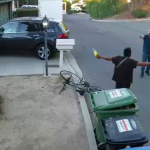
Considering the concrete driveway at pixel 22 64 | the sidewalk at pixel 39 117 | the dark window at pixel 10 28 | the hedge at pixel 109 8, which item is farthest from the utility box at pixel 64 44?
the hedge at pixel 109 8

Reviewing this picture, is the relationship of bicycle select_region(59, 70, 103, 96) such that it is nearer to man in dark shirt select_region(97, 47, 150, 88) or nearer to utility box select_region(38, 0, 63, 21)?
man in dark shirt select_region(97, 47, 150, 88)

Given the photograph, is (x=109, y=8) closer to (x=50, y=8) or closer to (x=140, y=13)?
(x=140, y=13)

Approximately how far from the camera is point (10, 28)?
12180 millimetres

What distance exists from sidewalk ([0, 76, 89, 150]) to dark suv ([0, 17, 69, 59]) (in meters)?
3.28

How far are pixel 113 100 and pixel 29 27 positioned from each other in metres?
7.98

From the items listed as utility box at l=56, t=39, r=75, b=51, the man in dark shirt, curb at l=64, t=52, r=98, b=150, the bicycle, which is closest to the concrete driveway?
curb at l=64, t=52, r=98, b=150

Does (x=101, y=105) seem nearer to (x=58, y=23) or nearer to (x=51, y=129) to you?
(x=51, y=129)

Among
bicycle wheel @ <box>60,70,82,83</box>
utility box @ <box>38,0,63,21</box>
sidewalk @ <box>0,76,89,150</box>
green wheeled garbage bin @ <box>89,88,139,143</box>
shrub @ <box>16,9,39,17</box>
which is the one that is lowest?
sidewalk @ <box>0,76,89,150</box>

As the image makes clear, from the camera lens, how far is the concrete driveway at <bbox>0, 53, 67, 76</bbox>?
10.1 m

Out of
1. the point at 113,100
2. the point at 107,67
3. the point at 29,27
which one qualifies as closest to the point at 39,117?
the point at 113,100

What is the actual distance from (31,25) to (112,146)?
28.6 feet

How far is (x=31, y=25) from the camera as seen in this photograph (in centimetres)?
1202

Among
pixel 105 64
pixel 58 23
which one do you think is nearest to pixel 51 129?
pixel 105 64

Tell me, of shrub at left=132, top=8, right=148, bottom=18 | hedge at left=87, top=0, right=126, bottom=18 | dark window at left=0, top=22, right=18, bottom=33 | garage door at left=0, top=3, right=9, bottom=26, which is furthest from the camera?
hedge at left=87, top=0, right=126, bottom=18
